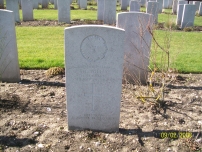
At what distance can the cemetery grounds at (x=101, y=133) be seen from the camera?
3.10m

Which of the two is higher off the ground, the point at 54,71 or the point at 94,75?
the point at 94,75

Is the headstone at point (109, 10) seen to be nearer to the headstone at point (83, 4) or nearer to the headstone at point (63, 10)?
the headstone at point (63, 10)

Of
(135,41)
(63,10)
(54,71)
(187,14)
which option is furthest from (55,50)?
(187,14)

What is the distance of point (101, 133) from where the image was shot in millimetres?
3400

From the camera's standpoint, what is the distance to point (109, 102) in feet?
10.9

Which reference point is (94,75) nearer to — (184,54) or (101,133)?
(101,133)

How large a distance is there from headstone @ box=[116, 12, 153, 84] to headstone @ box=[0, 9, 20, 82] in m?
2.14

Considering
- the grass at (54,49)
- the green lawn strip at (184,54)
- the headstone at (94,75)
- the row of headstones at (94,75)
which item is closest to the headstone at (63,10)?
the grass at (54,49)

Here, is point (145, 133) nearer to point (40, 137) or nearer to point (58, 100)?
point (40, 137)

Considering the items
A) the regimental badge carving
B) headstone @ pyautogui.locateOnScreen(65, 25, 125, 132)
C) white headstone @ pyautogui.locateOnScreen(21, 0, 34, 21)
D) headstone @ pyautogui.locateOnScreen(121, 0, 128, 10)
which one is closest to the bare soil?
headstone @ pyautogui.locateOnScreen(65, 25, 125, 132)

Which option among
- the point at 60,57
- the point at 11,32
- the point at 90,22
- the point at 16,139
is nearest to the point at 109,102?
the point at 16,139

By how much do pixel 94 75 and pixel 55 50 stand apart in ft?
14.5

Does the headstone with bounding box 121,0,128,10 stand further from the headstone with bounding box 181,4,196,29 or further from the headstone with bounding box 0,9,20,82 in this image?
the headstone with bounding box 0,9,20,82

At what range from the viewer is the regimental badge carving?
9.98 feet
